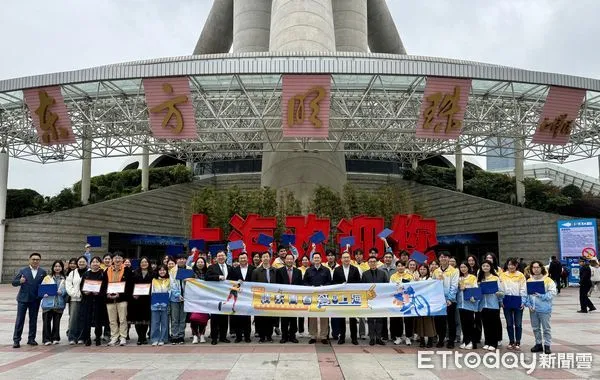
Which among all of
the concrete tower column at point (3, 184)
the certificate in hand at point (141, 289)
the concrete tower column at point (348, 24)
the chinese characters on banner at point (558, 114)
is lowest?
the certificate in hand at point (141, 289)

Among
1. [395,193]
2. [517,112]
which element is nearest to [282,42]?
[395,193]

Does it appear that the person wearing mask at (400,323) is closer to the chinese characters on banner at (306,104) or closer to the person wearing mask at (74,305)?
the person wearing mask at (74,305)

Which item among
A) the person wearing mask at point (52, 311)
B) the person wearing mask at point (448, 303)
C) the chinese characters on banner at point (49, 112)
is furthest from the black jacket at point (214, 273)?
the chinese characters on banner at point (49, 112)

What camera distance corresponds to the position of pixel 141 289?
29.3 feet

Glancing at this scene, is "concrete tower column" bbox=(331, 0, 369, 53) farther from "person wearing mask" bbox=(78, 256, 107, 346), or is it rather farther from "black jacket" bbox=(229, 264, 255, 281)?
"person wearing mask" bbox=(78, 256, 107, 346)

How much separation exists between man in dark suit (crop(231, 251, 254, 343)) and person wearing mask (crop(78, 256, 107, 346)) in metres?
2.35

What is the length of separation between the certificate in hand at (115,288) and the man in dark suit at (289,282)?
281cm

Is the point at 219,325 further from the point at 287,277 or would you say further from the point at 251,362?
the point at 251,362

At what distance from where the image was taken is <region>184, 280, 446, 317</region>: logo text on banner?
8.73m

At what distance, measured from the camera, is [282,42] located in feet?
97.0

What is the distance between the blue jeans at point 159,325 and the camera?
28.9 feet

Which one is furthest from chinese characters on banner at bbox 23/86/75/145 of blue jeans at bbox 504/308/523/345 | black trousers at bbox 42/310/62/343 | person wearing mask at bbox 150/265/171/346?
blue jeans at bbox 504/308/523/345

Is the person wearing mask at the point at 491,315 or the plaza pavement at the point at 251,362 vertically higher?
the person wearing mask at the point at 491,315

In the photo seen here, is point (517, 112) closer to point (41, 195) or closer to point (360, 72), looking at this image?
point (360, 72)
